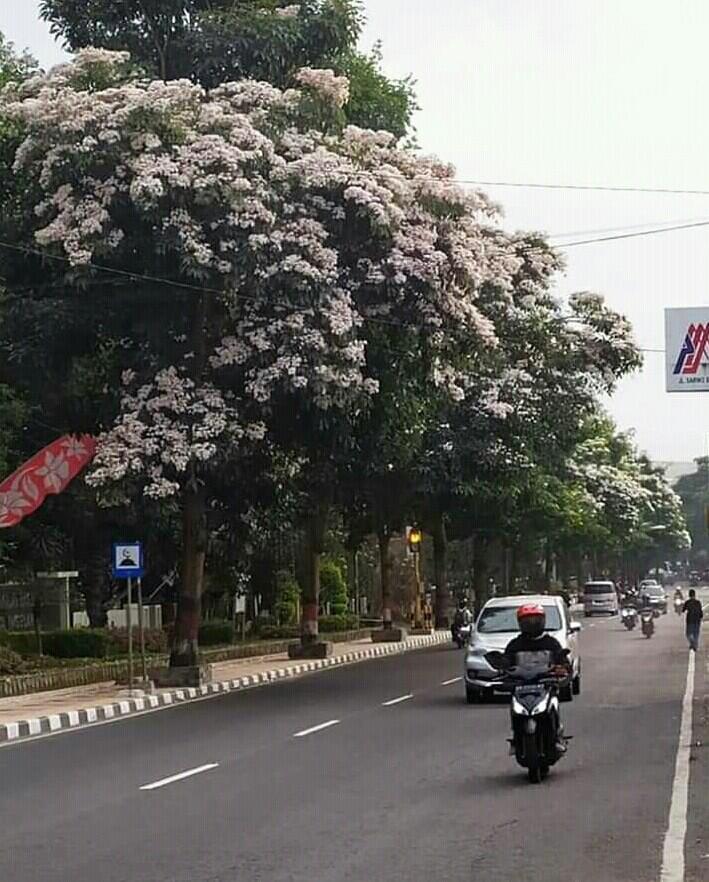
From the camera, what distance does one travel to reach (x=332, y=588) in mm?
58344

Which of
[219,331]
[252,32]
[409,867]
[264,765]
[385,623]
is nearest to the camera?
[409,867]

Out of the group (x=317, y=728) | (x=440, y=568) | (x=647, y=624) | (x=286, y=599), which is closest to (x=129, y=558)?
(x=317, y=728)

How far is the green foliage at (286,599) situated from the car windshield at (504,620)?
28.2 m

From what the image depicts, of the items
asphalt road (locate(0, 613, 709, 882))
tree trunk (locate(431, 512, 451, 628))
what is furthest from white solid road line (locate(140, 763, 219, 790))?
tree trunk (locate(431, 512, 451, 628))

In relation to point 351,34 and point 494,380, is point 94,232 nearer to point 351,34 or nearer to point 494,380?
point 351,34

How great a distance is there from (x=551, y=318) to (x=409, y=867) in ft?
111

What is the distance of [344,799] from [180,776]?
2.51 m

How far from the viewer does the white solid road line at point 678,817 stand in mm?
9680

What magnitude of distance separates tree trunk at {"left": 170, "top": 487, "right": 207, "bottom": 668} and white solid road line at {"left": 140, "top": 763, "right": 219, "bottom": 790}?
42.5 ft

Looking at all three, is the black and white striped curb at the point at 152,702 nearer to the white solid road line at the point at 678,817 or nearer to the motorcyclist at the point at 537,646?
the motorcyclist at the point at 537,646

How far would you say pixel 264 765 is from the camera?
52.6 ft

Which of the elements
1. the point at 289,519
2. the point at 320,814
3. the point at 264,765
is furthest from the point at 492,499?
the point at 320,814

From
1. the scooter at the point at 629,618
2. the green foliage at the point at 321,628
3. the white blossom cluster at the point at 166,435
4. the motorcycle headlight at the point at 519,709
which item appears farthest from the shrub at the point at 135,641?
the scooter at the point at 629,618

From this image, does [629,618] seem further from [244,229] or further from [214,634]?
[244,229]
